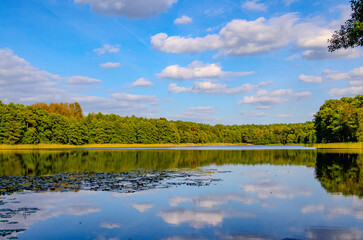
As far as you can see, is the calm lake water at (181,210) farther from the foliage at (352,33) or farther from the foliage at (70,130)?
the foliage at (70,130)

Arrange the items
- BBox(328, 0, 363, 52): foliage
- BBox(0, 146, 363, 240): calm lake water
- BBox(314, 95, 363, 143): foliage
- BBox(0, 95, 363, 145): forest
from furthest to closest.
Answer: BBox(0, 95, 363, 145): forest < BBox(314, 95, 363, 143): foliage < BBox(328, 0, 363, 52): foliage < BBox(0, 146, 363, 240): calm lake water

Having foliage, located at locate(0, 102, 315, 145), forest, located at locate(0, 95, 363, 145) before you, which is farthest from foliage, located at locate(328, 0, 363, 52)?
foliage, located at locate(0, 102, 315, 145)

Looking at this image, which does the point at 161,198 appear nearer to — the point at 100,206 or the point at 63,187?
the point at 100,206

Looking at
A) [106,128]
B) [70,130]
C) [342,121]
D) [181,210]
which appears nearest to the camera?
[181,210]

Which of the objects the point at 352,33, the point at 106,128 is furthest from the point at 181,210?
the point at 106,128

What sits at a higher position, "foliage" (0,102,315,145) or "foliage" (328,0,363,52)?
"foliage" (328,0,363,52)

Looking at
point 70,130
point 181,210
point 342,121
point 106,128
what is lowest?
point 181,210

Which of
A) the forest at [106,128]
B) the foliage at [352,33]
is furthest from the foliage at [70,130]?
the foliage at [352,33]

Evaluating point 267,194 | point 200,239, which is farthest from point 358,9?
point 200,239

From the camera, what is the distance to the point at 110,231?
1186cm

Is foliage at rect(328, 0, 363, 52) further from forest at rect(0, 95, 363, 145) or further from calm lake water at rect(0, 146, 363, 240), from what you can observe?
forest at rect(0, 95, 363, 145)

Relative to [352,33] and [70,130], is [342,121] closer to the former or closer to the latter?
[352,33]

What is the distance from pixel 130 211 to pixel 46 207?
4.78 meters

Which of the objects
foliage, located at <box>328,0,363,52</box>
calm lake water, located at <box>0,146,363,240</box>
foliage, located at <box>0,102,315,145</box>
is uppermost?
foliage, located at <box>328,0,363,52</box>
